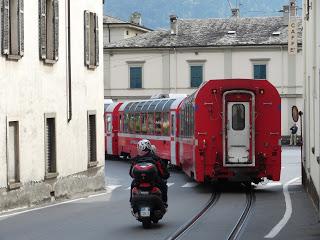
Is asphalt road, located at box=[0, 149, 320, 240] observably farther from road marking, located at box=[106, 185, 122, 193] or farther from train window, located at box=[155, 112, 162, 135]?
train window, located at box=[155, 112, 162, 135]

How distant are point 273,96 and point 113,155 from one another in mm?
23221

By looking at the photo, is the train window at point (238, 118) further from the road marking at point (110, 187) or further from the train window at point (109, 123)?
the train window at point (109, 123)

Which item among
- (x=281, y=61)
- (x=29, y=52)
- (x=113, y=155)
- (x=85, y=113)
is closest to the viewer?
(x=29, y=52)

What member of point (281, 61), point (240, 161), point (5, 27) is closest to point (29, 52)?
point (5, 27)

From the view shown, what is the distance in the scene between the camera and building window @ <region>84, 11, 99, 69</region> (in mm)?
25594

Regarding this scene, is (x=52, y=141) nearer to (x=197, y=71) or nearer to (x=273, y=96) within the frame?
(x=273, y=96)

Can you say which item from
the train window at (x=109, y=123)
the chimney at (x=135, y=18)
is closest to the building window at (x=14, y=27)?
the train window at (x=109, y=123)

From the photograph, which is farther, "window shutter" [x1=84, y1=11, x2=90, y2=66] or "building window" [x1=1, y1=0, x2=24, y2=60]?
"window shutter" [x1=84, y1=11, x2=90, y2=66]

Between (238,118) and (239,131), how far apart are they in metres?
0.35

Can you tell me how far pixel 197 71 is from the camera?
Answer: 67.8 meters

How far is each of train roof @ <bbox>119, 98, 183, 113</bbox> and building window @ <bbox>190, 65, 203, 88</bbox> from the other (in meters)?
23.3

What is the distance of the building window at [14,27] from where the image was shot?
19.8 metres

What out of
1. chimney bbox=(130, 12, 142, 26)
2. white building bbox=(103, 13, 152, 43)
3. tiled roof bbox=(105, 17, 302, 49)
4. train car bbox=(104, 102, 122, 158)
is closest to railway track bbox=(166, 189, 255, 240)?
train car bbox=(104, 102, 122, 158)

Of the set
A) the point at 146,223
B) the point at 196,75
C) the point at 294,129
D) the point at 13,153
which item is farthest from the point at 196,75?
the point at 146,223
